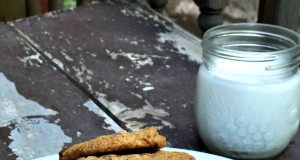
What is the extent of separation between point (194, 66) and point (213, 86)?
328mm

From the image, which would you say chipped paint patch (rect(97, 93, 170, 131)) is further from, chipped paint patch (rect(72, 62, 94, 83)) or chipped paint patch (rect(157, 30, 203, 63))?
chipped paint patch (rect(157, 30, 203, 63))

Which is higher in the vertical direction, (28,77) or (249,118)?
(249,118)

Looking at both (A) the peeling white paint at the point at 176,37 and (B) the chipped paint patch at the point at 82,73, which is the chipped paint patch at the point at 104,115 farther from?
(A) the peeling white paint at the point at 176,37

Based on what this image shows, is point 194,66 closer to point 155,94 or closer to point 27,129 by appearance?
point 155,94

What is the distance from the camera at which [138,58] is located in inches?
41.5

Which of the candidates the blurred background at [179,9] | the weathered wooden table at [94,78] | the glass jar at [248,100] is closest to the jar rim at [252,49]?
the glass jar at [248,100]

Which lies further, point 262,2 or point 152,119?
point 262,2

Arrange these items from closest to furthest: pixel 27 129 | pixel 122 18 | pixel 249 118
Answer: pixel 249 118
pixel 27 129
pixel 122 18

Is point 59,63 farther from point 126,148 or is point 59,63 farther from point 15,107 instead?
point 126,148

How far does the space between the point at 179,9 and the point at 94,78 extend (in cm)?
131

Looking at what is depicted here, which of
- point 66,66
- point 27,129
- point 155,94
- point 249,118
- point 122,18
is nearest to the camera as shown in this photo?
point 249,118

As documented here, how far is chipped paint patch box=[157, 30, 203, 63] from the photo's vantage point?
1.07 metres

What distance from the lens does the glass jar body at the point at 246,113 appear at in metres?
0.68

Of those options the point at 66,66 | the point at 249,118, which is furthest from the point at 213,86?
the point at 66,66
